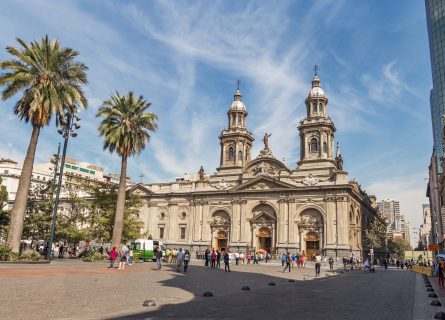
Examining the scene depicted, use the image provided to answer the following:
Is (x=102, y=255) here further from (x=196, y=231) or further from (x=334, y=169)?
(x=334, y=169)

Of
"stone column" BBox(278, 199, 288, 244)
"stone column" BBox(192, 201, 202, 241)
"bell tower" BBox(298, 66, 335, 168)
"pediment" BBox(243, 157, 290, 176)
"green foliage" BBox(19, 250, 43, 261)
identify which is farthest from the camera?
"stone column" BBox(192, 201, 202, 241)

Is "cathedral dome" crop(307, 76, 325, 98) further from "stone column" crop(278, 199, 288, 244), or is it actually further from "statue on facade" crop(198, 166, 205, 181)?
"statue on facade" crop(198, 166, 205, 181)

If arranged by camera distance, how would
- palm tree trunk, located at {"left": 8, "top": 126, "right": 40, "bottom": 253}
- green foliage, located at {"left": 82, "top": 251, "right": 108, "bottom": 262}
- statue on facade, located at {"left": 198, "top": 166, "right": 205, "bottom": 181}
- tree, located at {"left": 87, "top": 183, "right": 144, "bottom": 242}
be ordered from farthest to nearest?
statue on facade, located at {"left": 198, "top": 166, "right": 205, "bottom": 181}
tree, located at {"left": 87, "top": 183, "right": 144, "bottom": 242}
green foliage, located at {"left": 82, "top": 251, "right": 108, "bottom": 262}
palm tree trunk, located at {"left": 8, "top": 126, "right": 40, "bottom": 253}

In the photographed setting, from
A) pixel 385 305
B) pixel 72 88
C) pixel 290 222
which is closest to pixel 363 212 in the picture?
pixel 290 222

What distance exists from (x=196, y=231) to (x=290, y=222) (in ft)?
51.1

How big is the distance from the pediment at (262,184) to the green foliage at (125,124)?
2647 cm

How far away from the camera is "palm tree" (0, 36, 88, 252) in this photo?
1041 inches

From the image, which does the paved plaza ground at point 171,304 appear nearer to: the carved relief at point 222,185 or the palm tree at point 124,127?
the palm tree at point 124,127

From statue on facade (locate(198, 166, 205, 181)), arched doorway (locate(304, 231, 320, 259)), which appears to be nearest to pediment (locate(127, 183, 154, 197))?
statue on facade (locate(198, 166, 205, 181))

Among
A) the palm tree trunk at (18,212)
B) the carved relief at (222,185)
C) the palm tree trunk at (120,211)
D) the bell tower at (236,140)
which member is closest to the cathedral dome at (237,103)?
the bell tower at (236,140)

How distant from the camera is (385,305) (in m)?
12.6

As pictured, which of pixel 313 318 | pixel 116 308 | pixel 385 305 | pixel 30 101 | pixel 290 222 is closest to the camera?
pixel 313 318

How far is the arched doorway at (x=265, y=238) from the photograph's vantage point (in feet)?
193

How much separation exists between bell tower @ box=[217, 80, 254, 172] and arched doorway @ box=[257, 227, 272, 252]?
1249 centimetres
